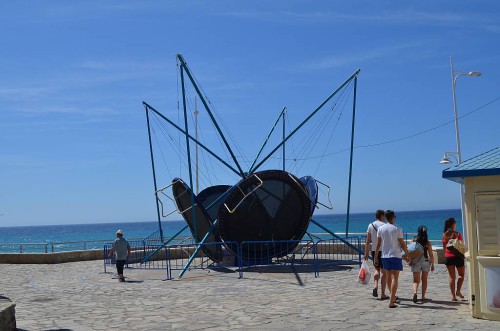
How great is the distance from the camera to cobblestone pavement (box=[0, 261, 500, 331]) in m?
9.42

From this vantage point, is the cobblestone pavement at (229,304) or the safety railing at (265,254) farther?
the safety railing at (265,254)

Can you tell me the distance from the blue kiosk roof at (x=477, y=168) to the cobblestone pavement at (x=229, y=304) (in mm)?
2072

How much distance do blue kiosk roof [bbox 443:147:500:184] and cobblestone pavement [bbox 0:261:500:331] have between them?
6.80ft

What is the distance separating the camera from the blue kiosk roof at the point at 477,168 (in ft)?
29.3

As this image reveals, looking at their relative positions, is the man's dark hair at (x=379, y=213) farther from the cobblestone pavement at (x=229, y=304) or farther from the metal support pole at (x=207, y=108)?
the metal support pole at (x=207, y=108)

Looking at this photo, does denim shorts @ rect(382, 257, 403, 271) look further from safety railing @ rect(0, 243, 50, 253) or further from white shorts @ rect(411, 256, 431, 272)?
safety railing @ rect(0, 243, 50, 253)

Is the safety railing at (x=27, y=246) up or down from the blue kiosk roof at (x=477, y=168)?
down

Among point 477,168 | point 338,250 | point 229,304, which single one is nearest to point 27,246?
point 338,250

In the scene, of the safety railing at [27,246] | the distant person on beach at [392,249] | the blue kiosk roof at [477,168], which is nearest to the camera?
the blue kiosk roof at [477,168]

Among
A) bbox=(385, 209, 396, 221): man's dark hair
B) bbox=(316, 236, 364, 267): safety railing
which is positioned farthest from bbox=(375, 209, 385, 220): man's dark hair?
bbox=(316, 236, 364, 267): safety railing

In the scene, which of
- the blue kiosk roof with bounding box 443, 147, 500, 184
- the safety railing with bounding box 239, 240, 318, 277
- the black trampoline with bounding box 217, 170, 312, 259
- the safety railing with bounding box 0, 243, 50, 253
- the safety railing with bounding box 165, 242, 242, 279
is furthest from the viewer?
the safety railing with bounding box 0, 243, 50, 253

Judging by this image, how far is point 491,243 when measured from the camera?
30.0ft

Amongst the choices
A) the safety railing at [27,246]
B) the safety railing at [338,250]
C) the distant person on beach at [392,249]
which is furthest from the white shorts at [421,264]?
the safety railing at [27,246]

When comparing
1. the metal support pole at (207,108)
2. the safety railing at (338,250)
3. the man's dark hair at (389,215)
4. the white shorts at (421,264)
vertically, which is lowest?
the safety railing at (338,250)
